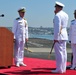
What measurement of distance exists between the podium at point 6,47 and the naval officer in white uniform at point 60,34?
63.3 inches

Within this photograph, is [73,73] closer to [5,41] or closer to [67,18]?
[67,18]

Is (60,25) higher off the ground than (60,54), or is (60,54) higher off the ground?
(60,25)

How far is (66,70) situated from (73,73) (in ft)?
2.10

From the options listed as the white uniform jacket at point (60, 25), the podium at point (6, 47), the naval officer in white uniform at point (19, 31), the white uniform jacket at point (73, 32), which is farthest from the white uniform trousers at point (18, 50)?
the white uniform jacket at point (60, 25)

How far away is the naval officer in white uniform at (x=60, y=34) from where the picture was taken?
9.71 meters

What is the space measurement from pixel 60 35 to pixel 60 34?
0.09 ft

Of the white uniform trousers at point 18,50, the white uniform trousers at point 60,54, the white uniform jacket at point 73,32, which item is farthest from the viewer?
the white uniform trousers at point 18,50

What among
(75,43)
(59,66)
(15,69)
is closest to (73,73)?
(59,66)

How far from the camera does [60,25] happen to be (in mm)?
9727

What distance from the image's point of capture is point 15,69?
10.7 m

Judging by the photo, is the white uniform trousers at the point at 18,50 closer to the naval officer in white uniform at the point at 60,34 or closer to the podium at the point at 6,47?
the podium at the point at 6,47

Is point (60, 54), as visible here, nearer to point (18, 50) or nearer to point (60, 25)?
point (60, 25)

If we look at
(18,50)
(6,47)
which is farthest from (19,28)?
(6,47)

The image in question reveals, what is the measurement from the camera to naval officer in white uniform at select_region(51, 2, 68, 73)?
31.9ft
